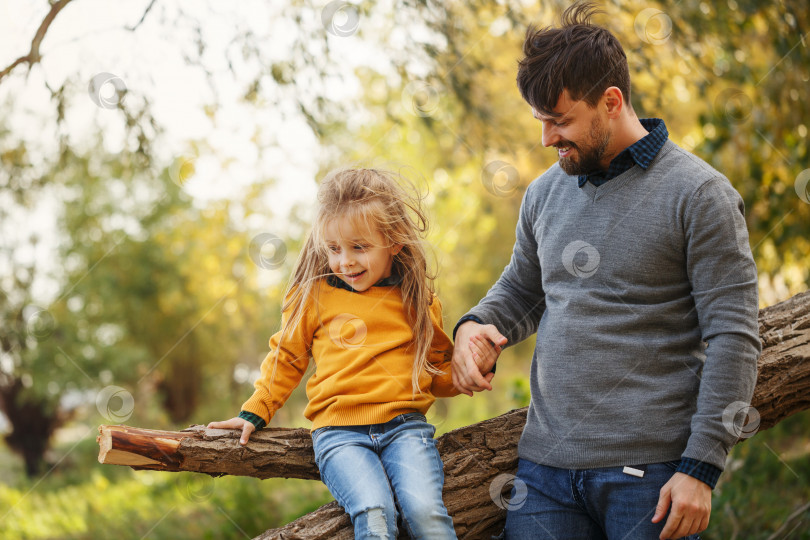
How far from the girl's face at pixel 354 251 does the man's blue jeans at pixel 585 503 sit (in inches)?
29.0

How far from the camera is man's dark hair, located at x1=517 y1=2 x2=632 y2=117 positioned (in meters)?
1.83

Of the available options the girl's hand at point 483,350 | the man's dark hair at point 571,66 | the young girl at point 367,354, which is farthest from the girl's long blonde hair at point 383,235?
the man's dark hair at point 571,66

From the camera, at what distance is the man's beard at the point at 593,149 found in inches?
73.8

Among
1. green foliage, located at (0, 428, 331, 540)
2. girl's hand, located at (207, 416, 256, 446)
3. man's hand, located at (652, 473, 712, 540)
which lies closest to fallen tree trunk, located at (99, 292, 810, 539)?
girl's hand, located at (207, 416, 256, 446)

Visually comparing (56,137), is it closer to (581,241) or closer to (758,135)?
(581,241)

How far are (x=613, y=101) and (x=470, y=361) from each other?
85cm

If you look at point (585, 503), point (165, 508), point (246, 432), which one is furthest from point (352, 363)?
point (165, 508)

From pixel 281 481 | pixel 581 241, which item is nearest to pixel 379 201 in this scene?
pixel 581 241

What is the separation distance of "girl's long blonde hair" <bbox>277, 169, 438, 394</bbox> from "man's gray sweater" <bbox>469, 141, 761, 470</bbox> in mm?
381

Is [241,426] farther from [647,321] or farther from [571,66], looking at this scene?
[571,66]

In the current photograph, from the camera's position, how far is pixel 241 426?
209cm

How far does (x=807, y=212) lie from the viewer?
4371mm

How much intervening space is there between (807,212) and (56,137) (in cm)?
453

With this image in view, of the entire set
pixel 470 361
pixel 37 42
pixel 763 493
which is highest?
pixel 37 42
